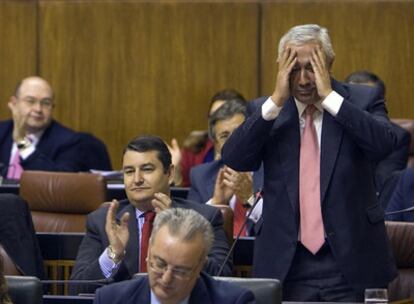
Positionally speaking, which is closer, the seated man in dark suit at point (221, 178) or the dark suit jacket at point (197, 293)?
the dark suit jacket at point (197, 293)

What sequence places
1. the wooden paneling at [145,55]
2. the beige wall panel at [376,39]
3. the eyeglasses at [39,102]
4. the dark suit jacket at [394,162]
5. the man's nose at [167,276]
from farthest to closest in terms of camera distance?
the wooden paneling at [145,55], the beige wall panel at [376,39], the eyeglasses at [39,102], the dark suit jacket at [394,162], the man's nose at [167,276]

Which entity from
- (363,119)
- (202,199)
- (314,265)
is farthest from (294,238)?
(202,199)

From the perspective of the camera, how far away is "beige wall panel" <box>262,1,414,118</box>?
9695 mm

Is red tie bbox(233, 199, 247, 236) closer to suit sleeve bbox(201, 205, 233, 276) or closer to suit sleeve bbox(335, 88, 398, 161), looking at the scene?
suit sleeve bbox(201, 205, 233, 276)

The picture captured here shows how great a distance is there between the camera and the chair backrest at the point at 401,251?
605cm

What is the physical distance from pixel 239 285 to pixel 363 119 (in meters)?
0.96

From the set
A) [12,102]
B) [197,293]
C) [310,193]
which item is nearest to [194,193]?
[12,102]

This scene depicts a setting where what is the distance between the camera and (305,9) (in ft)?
32.1

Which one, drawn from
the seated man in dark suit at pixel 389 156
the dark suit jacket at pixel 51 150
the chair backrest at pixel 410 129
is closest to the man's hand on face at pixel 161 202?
the seated man in dark suit at pixel 389 156

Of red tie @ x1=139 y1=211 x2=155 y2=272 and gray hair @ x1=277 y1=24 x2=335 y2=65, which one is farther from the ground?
gray hair @ x1=277 y1=24 x2=335 y2=65

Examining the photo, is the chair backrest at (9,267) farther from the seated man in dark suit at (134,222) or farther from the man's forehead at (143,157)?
the man's forehead at (143,157)

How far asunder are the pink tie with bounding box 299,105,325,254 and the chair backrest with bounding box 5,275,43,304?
1.15 m

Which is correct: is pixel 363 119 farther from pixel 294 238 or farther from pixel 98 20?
pixel 98 20

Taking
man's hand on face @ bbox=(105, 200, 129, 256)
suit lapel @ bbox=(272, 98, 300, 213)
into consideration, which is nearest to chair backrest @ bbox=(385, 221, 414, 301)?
suit lapel @ bbox=(272, 98, 300, 213)
